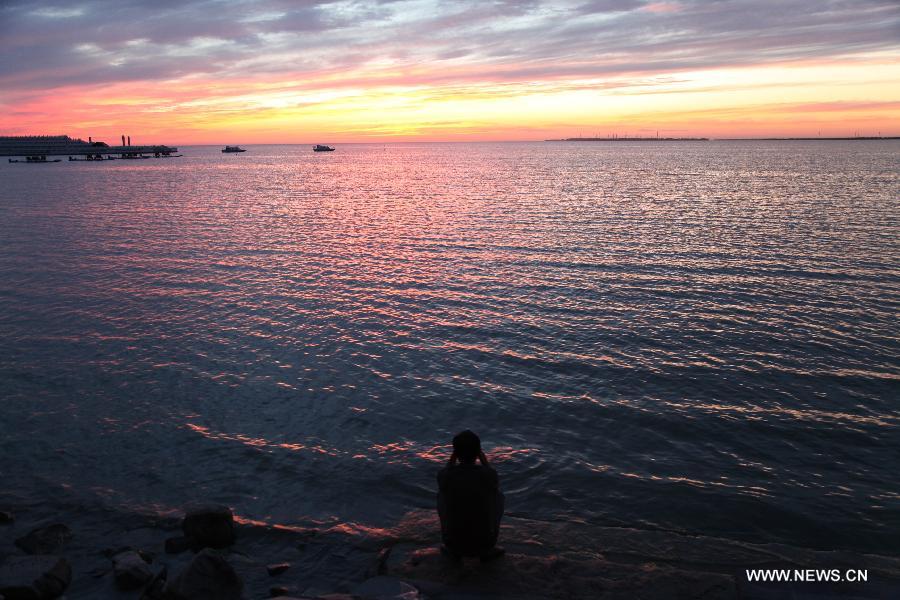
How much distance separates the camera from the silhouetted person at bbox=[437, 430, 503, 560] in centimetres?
895

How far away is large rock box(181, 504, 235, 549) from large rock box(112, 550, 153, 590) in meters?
1.04

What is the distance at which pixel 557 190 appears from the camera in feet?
290

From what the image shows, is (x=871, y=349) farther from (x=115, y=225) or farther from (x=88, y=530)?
(x=115, y=225)

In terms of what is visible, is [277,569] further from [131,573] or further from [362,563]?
[131,573]

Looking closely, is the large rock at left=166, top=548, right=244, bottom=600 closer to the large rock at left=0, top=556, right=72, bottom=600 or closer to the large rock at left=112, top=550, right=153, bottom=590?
the large rock at left=112, top=550, right=153, bottom=590

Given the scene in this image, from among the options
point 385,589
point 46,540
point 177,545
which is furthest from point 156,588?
point 385,589

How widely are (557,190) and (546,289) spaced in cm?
6182

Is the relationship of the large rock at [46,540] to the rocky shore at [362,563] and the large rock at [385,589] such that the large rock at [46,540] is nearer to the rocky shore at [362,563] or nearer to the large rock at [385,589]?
the rocky shore at [362,563]

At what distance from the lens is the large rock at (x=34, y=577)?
8.55 m

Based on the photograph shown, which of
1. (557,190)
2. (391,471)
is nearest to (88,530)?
(391,471)

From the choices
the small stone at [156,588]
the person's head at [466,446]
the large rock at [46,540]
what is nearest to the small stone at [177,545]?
the small stone at [156,588]

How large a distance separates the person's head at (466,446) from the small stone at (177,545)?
5510mm

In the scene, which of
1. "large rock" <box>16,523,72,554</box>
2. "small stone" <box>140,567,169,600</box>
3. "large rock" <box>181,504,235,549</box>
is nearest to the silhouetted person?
"large rock" <box>181,504,235,549</box>

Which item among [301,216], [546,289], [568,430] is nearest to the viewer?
[568,430]
